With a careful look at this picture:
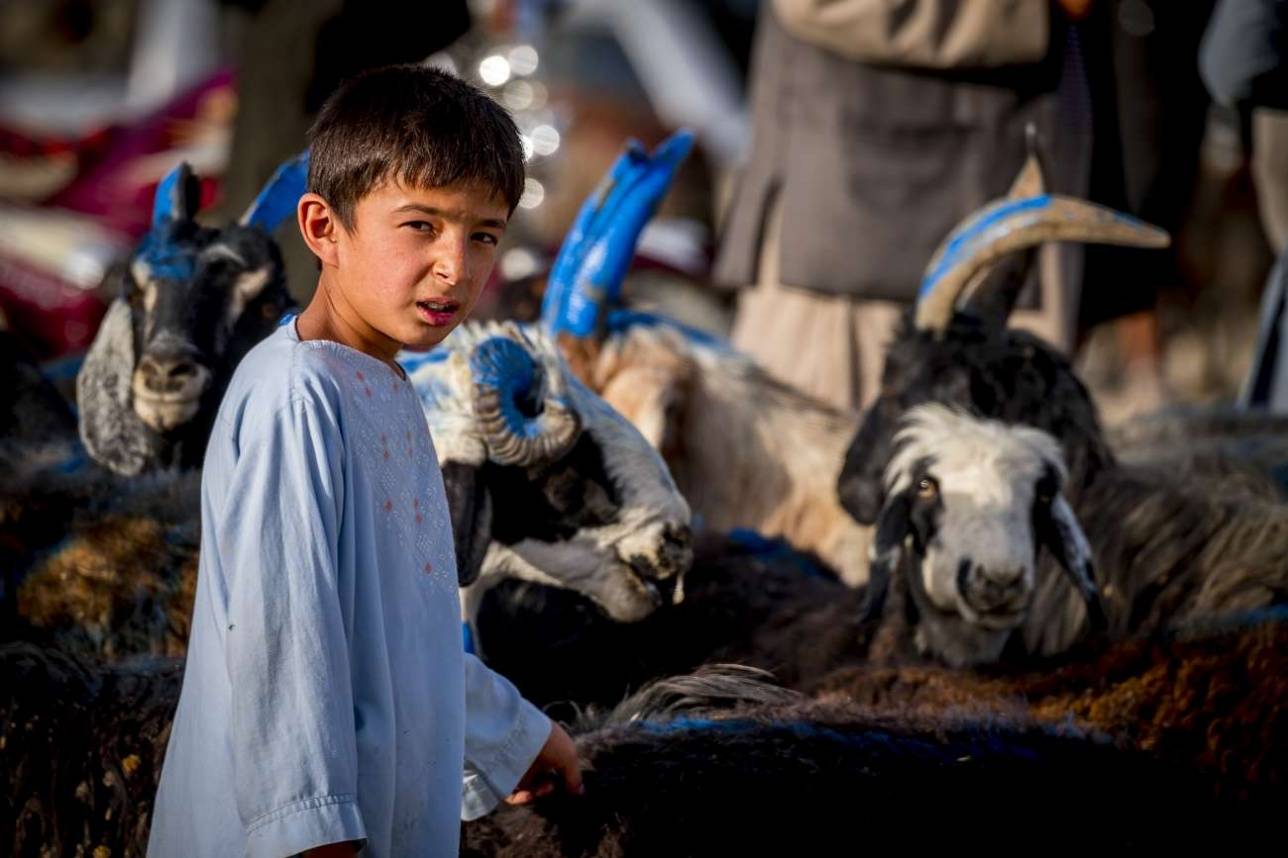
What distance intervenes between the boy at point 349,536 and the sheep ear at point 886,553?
4.17ft

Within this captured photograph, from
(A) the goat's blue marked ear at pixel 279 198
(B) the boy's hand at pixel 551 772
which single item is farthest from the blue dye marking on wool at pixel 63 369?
(B) the boy's hand at pixel 551 772

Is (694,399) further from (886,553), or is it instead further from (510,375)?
(510,375)

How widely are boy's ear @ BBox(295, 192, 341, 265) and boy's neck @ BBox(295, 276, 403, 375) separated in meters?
0.04

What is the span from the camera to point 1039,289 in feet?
15.6

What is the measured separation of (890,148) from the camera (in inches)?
187

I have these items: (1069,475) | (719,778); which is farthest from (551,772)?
(1069,475)

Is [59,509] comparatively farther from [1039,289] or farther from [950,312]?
[1039,289]

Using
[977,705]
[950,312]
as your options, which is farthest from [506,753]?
[950,312]

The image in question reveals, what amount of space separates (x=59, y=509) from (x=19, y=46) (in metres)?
11.3

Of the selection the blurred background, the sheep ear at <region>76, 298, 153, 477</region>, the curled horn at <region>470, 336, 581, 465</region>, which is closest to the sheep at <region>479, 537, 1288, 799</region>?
the curled horn at <region>470, 336, 581, 465</region>

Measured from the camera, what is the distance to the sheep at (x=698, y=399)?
3734 mm

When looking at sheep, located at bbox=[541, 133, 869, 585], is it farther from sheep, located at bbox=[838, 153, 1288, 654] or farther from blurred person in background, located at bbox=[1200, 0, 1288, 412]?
blurred person in background, located at bbox=[1200, 0, 1288, 412]

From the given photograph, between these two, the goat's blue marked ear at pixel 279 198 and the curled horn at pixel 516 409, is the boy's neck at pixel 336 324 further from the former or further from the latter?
the goat's blue marked ear at pixel 279 198

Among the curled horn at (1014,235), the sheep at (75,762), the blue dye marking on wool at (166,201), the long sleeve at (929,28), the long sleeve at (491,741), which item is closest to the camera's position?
the long sleeve at (491,741)
